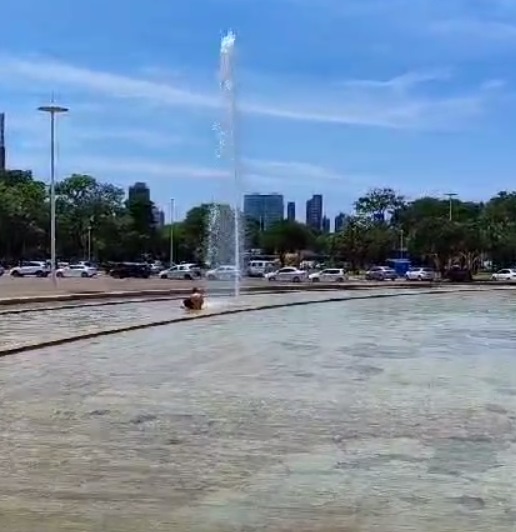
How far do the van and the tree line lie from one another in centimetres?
688

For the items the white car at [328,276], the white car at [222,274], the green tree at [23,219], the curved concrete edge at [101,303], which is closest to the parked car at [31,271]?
the green tree at [23,219]

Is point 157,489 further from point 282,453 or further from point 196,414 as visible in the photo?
point 196,414

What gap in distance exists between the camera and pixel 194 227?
308 ft

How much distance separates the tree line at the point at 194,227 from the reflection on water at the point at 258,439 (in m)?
61.0

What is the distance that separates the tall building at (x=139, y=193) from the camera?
104012 millimetres

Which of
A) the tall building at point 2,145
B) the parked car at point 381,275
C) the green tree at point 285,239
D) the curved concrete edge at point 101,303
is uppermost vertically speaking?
the tall building at point 2,145

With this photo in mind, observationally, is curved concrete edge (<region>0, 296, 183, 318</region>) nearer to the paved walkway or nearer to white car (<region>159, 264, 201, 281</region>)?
the paved walkway

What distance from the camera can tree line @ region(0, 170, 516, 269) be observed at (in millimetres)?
80938

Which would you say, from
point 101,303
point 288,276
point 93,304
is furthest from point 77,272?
point 93,304

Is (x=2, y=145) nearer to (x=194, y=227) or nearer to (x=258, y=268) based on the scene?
(x=194, y=227)

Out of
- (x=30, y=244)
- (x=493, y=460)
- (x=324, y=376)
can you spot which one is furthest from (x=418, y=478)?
(x=30, y=244)

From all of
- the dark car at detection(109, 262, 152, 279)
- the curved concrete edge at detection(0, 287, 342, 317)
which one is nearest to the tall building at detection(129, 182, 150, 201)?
the dark car at detection(109, 262, 152, 279)

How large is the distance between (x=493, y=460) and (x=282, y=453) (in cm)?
148

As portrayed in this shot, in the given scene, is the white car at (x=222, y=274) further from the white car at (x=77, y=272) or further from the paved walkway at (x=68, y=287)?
the white car at (x=77, y=272)
